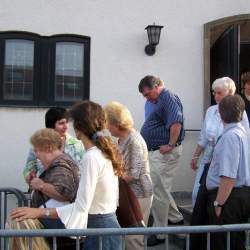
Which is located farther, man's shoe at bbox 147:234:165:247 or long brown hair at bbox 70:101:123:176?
man's shoe at bbox 147:234:165:247

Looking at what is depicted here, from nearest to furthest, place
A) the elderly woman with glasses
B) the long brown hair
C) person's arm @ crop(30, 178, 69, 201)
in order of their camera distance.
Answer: the long brown hair → person's arm @ crop(30, 178, 69, 201) → the elderly woman with glasses

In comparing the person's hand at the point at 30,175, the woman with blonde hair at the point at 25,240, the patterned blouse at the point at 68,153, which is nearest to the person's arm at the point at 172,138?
the patterned blouse at the point at 68,153

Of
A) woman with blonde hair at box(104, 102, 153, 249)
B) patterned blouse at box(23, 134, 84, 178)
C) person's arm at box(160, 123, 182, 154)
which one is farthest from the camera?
person's arm at box(160, 123, 182, 154)

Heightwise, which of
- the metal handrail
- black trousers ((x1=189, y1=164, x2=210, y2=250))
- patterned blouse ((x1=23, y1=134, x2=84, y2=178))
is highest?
patterned blouse ((x1=23, y1=134, x2=84, y2=178))

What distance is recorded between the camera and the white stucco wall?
7.12 metres

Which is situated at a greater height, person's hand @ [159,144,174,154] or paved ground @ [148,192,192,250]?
person's hand @ [159,144,174,154]

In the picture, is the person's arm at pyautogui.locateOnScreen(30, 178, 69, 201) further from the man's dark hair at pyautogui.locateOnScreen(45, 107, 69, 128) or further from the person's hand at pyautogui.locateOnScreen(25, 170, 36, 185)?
the man's dark hair at pyautogui.locateOnScreen(45, 107, 69, 128)

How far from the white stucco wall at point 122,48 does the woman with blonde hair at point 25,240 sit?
391 centimetres

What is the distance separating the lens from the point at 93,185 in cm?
314

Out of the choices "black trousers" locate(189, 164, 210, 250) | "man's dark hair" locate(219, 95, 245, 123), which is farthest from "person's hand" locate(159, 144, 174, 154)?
"man's dark hair" locate(219, 95, 245, 123)

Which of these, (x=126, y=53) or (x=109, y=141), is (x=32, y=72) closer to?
(x=126, y=53)

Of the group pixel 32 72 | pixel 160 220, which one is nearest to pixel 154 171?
pixel 160 220

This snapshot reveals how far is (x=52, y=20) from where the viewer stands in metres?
7.23

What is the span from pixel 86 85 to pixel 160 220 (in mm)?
2782
